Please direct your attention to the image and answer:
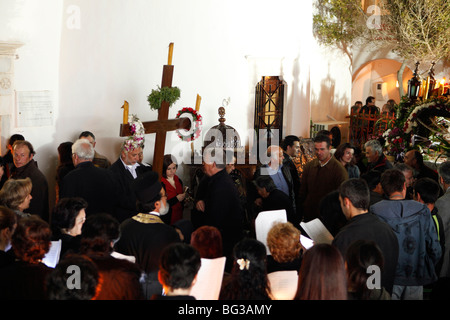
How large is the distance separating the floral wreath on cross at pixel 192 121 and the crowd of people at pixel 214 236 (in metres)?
1.57

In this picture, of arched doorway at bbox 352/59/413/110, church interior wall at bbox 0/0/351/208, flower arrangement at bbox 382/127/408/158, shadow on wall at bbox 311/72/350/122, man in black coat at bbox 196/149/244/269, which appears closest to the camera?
man in black coat at bbox 196/149/244/269

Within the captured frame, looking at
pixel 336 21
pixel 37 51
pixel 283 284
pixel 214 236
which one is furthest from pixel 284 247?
pixel 336 21

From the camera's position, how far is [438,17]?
1509cm

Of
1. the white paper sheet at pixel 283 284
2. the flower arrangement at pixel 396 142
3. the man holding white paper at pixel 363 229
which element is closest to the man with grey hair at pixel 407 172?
the man holding white paper at pixel 363 229

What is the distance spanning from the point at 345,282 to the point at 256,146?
744 cm

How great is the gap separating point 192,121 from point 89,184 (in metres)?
2.94

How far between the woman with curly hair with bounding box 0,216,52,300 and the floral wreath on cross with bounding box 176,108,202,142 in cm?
495

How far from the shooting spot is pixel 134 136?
22.8 feet

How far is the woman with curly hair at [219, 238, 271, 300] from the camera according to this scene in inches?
146

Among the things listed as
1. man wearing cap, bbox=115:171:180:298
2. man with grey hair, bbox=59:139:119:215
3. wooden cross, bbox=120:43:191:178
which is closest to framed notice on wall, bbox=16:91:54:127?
wooden cross, bbox=120:43:191:178

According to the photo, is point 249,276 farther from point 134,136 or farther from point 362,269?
point 134,136

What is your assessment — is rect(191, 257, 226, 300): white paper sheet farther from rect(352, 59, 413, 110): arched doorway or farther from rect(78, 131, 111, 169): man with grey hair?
rect(352, 59, 413, 110): arched doorway

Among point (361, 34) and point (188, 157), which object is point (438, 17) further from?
point (188, 157)
